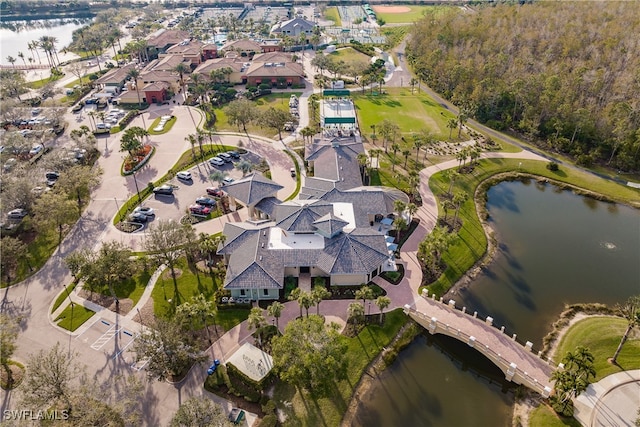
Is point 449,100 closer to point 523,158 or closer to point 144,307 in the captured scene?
point 523,158

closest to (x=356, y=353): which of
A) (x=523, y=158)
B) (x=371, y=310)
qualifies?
(x=371, y=310)

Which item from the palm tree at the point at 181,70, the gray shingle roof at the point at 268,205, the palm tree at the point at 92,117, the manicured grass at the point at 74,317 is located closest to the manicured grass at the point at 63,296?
the manicured grass at the point at 74,317

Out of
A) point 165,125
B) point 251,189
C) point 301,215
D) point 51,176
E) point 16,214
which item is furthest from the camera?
point 165,125

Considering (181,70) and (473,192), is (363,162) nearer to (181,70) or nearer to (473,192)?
(473,192)

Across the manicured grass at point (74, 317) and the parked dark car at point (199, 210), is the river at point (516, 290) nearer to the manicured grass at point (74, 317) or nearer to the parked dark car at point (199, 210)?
the manicured grass at point (74, 317)

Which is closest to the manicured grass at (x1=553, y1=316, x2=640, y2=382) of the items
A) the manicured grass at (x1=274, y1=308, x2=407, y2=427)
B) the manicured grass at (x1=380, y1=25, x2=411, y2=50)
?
the manicured grass at (x1=274, y1=308, x2=407, y2=427)

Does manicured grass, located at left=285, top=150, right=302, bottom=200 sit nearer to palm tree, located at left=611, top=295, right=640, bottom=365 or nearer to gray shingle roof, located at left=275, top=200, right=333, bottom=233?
gray shingle roof, located at left=275, top=200, right=333, bottom=233

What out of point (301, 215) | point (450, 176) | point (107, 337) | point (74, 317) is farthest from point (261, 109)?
point (107, 337)
